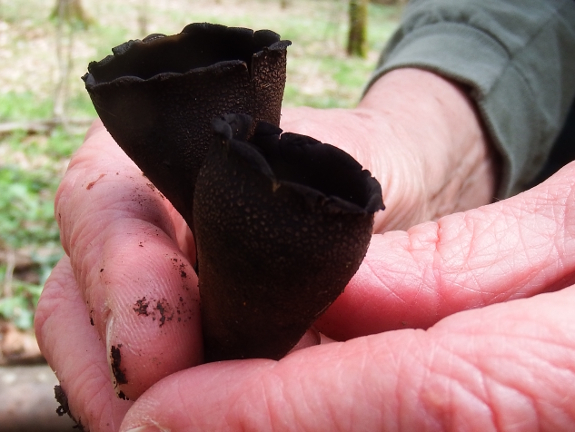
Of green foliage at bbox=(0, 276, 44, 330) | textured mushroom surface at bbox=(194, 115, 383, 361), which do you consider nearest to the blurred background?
green foliage at bbox=(0, 276, 44, 330)

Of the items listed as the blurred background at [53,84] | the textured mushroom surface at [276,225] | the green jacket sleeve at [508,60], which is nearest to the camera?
the textured mushroom surface at [276,225]

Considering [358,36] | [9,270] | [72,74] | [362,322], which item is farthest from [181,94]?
[358,36]

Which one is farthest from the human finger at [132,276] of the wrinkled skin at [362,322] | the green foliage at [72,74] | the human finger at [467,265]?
the green foliage at [72,74]

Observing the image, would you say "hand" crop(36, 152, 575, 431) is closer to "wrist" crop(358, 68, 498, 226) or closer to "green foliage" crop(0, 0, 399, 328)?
"wrist" crop(358, 68, 498, 226)

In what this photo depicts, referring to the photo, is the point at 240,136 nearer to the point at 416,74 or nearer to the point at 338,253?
the point at 338,253

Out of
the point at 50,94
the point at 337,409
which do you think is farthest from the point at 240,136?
the point at 50,94

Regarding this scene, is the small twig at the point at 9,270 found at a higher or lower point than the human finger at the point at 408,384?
lower

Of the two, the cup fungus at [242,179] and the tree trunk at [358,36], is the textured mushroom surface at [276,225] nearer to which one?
the cup fungus at [242,179]
